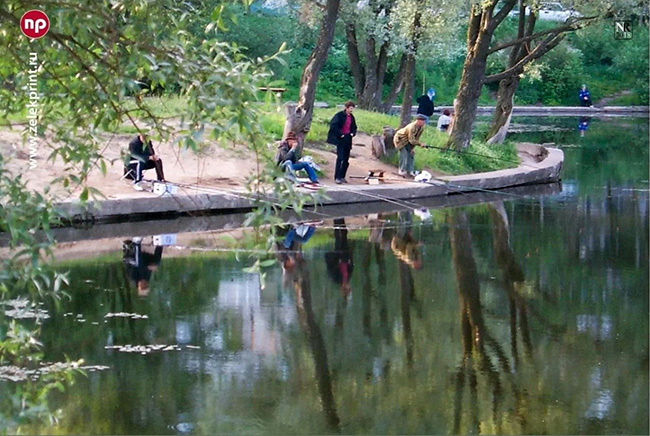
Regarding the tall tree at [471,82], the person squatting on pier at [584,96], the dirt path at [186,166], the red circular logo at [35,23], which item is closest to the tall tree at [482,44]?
the tall tree at [471,82]

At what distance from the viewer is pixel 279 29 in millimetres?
42688

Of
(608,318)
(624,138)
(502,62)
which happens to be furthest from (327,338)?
(502,62)

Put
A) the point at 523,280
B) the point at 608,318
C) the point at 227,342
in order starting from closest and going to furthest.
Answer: the point at 227,342 → the point at 608,318 → the point at 523,280

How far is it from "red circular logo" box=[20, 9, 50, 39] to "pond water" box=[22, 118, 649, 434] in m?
3.44

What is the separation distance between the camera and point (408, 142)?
22.9 metres

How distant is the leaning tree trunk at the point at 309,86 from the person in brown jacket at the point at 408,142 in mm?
1837

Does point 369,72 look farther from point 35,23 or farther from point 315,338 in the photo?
point 35,23

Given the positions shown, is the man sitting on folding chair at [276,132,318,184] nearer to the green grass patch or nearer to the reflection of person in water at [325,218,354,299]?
the reflection of person in water at [325,218,354,299]

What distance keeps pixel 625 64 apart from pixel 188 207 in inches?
1737

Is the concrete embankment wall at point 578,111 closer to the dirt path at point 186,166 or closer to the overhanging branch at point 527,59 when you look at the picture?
the overhanging branch at point 527,59

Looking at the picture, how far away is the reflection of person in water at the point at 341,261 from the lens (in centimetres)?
1415

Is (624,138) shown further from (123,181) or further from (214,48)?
(214,48)

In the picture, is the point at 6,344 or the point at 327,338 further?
the point at 327,338

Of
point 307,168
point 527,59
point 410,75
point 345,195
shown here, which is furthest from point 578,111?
point 307,168
